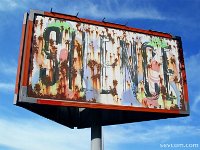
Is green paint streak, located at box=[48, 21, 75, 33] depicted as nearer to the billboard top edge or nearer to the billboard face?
the billboard face

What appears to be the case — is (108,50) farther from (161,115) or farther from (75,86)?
(161,115)

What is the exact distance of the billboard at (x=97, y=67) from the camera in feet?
53.5

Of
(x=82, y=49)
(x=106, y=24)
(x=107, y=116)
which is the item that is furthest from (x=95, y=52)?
(x=107, y=116)

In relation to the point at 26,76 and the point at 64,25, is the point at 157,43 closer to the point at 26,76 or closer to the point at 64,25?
the point at 64,25

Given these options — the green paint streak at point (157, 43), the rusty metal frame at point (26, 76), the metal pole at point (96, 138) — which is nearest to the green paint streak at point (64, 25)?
the rusty metal frame at point (26, 76)

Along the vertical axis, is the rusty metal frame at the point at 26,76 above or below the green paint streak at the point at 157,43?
below

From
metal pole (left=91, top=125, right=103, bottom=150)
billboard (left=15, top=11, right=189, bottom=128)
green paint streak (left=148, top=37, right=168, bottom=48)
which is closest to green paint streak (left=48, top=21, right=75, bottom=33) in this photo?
billboard (left=15, top=11, right=189, bottom=128)

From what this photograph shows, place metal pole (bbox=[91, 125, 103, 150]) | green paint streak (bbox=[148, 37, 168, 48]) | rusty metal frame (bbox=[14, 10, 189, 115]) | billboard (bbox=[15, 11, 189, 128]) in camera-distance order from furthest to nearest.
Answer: green paint streak (bbox=[148, 37, 168, 48]), metal pole (bbox=[91, 125, 103, 150]), billboard (bbox=[15, 11, 189, 128]), rusty metal frame (bbox=[14, 10, 189, 115])

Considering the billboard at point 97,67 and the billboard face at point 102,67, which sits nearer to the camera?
the billboard at point 97,67

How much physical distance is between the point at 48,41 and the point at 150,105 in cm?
580

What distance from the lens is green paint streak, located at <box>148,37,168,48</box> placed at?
19.7 meters

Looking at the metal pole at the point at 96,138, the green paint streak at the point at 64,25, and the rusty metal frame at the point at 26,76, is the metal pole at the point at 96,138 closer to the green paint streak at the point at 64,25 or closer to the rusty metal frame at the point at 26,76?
the rusty metal frame at the point at 26,76

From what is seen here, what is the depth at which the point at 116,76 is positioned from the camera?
17.8m

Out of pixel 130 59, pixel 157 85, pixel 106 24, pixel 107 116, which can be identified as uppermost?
pixel 106 24
